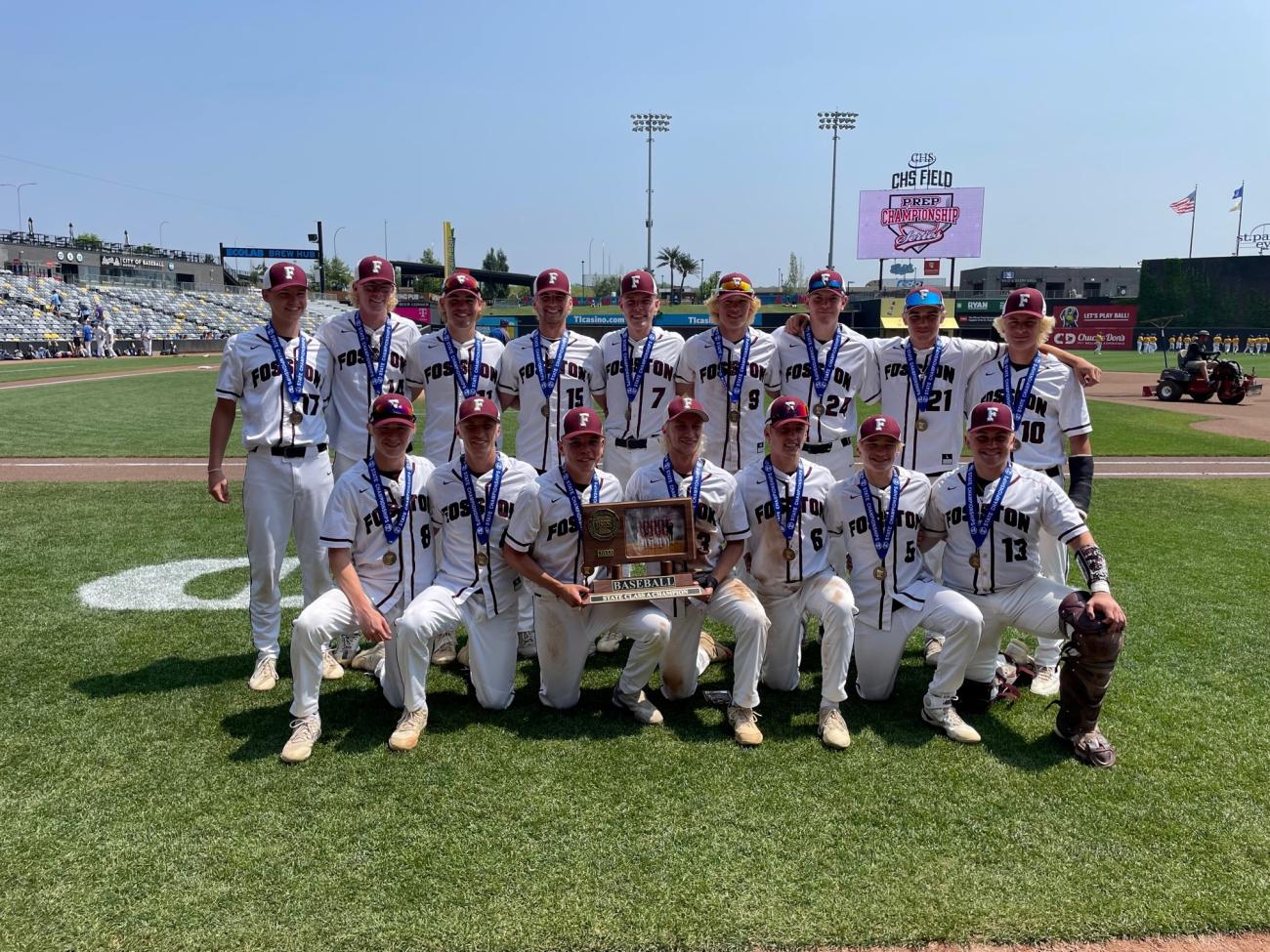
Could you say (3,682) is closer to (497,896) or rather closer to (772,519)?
(497,896)

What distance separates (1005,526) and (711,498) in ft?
5.41

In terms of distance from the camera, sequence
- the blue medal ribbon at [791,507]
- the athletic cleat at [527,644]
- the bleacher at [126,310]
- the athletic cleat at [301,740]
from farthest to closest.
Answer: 1. the bleacher at [126,310]
2. the athletic cleat at [527,644]
3. the blue medal ribbon at [791,507]
4. the athletic cleat at [301,740]

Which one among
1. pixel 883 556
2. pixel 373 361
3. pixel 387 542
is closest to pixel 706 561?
pixel 883 556

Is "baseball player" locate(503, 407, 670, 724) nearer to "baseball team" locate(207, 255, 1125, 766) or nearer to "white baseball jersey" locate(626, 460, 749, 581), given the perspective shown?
"baseball team" locate(207, 255, 1125, 766)

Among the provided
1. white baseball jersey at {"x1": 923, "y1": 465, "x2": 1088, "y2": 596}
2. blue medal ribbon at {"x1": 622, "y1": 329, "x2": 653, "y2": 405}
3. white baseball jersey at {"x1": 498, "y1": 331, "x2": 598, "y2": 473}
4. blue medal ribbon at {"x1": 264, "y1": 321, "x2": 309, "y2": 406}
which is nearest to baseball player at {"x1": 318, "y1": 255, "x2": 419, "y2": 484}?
blue medal ribbon at {"x1": 264, "y1": 321, "x2": 309, "y2": 406}

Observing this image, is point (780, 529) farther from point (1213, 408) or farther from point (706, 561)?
point (1213, 408)

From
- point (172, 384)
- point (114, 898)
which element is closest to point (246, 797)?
point (114, 898)

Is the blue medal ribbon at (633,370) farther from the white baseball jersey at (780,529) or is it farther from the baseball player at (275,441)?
the baseball player at (275,441)

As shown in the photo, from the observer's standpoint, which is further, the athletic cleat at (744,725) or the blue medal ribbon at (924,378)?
the blue medal ribbon at (924,378)

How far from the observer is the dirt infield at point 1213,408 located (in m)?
16.7

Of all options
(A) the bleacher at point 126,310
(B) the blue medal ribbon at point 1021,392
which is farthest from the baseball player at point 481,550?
(A) the bleacher at point 126,310

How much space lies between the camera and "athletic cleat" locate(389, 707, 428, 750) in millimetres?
4230

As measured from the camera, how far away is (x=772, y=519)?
4863 mm

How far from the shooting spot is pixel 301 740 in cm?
420
